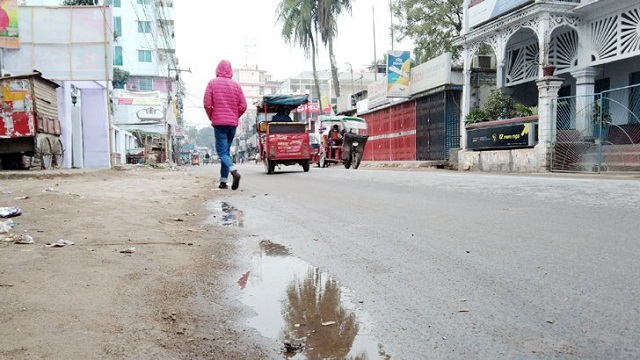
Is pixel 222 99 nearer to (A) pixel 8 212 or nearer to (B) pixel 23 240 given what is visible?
(A) pixel 8 212

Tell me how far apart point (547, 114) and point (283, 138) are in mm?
8054

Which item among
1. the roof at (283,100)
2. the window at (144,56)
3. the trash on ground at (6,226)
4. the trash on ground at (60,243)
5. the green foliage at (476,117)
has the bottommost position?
the trash on ground at (60,243)

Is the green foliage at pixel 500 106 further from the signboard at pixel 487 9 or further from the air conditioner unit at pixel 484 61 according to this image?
the air conditioner unit at pixel 484 61

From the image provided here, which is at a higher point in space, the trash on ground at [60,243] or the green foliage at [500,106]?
the green foliage at [500,106]

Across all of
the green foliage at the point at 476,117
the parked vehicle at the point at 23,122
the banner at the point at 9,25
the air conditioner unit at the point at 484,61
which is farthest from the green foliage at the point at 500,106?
the banner at the point at 9,25

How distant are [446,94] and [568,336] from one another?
19.4 m

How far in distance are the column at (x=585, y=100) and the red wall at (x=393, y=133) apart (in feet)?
28.6

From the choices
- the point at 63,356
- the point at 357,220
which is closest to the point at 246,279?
the point at 63,356

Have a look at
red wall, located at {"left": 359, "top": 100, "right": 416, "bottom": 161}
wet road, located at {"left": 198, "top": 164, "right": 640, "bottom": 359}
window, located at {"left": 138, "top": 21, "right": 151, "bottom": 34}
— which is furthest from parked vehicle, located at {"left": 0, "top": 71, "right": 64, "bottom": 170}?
window, located at {"left": 138, "top": 21, "right": 151, "bottom": 34}

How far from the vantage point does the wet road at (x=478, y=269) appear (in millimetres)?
2002

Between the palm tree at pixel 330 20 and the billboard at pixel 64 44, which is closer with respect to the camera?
the billboard at pixel 64 44

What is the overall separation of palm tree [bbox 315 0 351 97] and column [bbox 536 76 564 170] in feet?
58.9

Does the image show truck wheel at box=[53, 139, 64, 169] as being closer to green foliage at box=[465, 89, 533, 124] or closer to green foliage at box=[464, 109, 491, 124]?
green foliage at box=[464, 109, 491, 124]

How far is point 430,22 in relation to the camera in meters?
25.4
